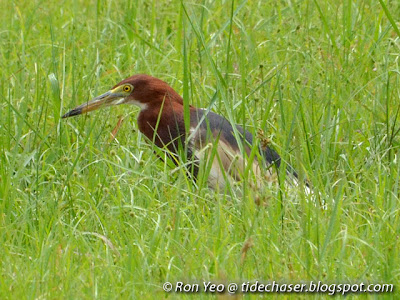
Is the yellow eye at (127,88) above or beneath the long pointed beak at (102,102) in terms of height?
above

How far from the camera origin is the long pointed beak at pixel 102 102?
20.0ft

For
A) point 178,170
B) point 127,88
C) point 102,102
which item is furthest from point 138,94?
point 178,170

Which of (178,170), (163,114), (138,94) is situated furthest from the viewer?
(138,94)

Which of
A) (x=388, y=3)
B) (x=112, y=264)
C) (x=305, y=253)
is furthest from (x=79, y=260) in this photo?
(x=388, y=3)

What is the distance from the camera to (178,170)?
216 inches

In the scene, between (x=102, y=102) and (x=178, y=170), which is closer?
(x=178, y=170)

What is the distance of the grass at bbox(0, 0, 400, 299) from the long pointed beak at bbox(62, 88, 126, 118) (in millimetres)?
66

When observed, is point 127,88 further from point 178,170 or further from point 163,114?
point 178,170

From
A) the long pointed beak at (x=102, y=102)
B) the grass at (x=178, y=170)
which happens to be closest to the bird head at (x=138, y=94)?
the long pointed beak at (x=102, y=102)

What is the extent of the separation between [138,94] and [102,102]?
0.73ft

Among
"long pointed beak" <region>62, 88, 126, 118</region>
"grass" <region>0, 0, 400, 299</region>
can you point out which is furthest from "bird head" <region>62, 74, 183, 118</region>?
"grass" <region>0, 0, 400, 299</region>

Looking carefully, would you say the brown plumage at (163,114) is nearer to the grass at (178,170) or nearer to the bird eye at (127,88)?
the bird eye at (127,88)

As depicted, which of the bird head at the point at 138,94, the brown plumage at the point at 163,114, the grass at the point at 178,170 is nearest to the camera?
the grass at the point at 178,170

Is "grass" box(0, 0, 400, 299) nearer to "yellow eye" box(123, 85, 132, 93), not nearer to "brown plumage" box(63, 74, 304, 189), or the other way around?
"brown plumage" box(63, 74, 304, 189)
